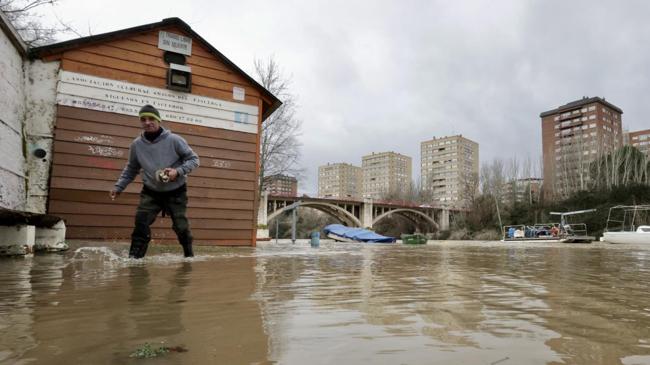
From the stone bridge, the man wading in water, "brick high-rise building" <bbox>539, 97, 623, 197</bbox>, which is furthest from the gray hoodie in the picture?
"brick high-rise building" <bbox>539, 97, 623, 197</bbox>

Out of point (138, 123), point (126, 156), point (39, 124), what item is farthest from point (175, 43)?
point (39, 124)

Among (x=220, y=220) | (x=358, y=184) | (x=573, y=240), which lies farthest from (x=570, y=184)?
(x=358, y=184)

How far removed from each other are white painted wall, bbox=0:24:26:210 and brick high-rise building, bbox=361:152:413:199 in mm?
129214

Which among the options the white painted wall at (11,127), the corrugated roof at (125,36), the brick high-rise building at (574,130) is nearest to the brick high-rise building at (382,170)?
the brick high-rise building at (574,130)

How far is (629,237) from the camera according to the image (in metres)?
23.8

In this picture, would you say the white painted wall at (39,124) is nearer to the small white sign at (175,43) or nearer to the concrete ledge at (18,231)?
the small white sign at (175,43)

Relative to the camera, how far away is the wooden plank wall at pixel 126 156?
7855mm

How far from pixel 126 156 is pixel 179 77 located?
2161 mm

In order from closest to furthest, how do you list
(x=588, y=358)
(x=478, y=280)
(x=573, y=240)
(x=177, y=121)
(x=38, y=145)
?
1. (x=588, y=358)
2. (x=478, y=280)
3. (x=38, y=145)
4. (x=177, y=121)
5. (x=573, y=240)

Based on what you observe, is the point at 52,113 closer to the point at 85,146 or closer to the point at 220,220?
the point at 85,146

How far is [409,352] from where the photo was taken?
1.17 m

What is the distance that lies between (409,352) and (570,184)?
2580 inches

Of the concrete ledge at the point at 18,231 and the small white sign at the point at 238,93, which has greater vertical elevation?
the small white sign at the point at 238,93

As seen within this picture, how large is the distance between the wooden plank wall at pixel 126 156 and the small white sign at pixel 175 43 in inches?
5.4
